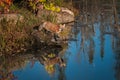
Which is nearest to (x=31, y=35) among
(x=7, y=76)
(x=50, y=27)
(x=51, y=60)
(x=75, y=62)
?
(x=50, y=27)

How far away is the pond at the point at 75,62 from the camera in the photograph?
12.4m

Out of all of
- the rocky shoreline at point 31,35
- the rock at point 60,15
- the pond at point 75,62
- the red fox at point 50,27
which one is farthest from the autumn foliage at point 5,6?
the pond at point 75,62

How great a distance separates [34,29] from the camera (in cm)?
1736

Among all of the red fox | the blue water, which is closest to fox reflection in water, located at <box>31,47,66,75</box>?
the blue water

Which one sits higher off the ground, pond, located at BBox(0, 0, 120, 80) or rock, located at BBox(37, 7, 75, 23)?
rock, located at BBox(37, 7, 75, 23)

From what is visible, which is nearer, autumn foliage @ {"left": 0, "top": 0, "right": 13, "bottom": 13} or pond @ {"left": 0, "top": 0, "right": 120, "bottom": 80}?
pond @ {"left": 0, "top": 0, "right": 120, "bottom": 80}

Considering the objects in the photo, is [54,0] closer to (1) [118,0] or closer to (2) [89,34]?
(2) [89,34]

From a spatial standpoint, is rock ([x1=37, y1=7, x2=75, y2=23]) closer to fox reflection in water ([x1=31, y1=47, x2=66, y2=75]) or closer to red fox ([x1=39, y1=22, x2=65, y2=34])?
red fox ([x1=39, y1=22, x2=65, y2=34])

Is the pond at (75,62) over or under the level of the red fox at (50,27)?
under

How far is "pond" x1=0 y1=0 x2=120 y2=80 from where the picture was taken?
1242cm

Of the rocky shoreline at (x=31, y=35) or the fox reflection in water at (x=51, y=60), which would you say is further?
the rocky shoreline at (x=31, y=35)

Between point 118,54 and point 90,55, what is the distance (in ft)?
3.18

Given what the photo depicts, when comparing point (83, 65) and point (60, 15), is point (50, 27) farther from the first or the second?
point (60, 15)

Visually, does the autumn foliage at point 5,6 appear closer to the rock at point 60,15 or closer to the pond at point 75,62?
the rock at point 60,15
